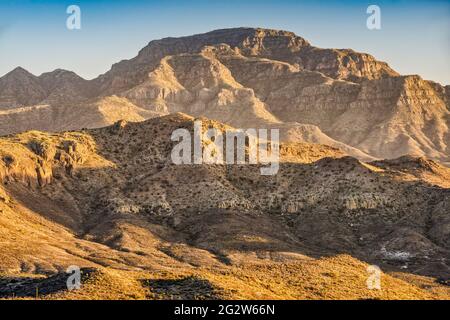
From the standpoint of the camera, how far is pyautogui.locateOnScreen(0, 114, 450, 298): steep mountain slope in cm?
7175

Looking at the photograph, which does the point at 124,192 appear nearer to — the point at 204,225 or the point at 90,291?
the point at 204,225

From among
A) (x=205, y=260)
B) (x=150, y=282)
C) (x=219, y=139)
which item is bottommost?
(x=205, y=260)

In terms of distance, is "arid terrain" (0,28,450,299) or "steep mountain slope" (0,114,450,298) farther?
"steep mountain slope" (0,114,450,298)

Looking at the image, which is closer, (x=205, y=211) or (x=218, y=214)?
(x=218, y=214)

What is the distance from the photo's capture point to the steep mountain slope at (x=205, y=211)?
7175 cm

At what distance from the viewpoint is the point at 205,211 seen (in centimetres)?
9069

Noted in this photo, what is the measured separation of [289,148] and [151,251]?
139ft

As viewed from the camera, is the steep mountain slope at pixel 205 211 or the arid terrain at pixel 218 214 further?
the steep mountain slope at pixel 205 211

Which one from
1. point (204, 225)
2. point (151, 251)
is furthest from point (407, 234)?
point (151, 251)

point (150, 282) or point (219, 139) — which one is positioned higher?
point (219, 139)

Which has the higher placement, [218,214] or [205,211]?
[205,211]
